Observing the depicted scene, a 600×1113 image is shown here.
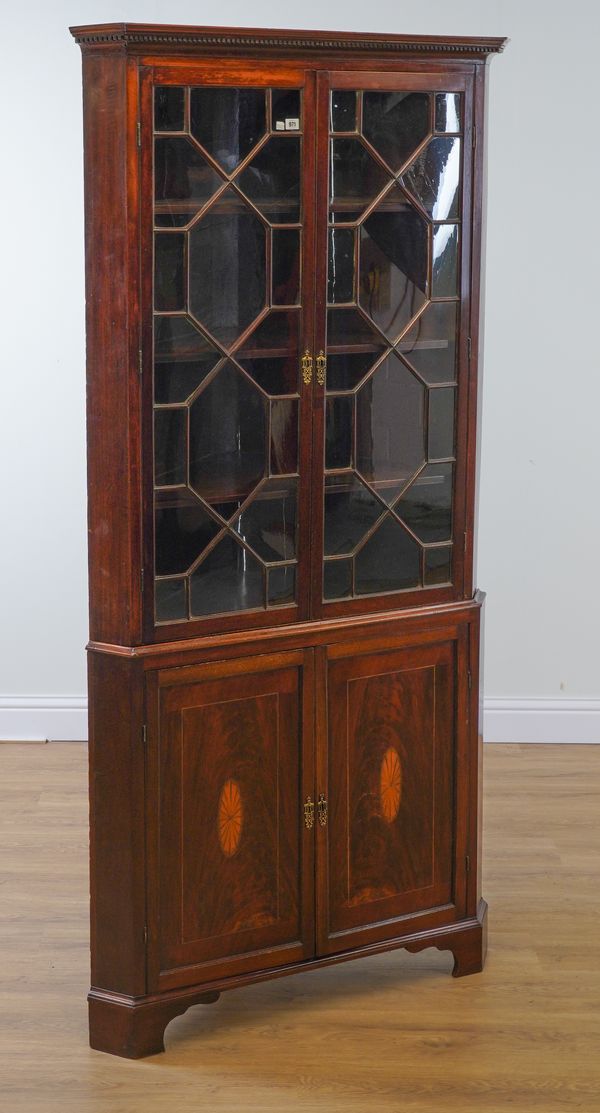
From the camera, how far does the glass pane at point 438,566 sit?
2.96 meters

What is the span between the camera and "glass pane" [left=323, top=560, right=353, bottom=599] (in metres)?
2.86

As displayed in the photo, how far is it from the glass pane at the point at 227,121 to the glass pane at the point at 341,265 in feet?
0.79

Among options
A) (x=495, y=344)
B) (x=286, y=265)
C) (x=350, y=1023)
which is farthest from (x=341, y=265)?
(x=495, y=344)

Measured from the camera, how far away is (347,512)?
2855 millimetres

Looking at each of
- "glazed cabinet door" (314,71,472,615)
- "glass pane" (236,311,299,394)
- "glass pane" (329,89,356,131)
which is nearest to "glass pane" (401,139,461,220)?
"glazed cabinet door" (314,71,472,615)

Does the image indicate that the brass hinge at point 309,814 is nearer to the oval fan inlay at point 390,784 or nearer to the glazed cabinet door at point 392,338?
the oval fan inlay at point 390,784

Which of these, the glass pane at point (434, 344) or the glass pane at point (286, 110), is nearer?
the glass pane at point (286, 110)

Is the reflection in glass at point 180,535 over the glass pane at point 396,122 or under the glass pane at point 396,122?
under

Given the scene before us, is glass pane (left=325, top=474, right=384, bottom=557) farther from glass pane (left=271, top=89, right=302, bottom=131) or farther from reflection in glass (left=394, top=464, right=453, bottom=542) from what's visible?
glass pane (left=271, top=89, right=302, bottom=131)

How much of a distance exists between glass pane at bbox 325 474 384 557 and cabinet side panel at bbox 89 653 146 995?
0.49 meters

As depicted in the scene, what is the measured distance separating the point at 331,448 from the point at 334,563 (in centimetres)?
24

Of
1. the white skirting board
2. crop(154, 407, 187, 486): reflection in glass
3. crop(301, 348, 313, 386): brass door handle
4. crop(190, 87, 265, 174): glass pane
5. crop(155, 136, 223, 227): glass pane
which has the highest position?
crop(190, 87, 265, 174): glass pane

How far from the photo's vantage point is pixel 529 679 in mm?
4641

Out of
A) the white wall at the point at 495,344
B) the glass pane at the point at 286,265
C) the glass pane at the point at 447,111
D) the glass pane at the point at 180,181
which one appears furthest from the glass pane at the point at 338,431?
the white wall at the point at 495,344
